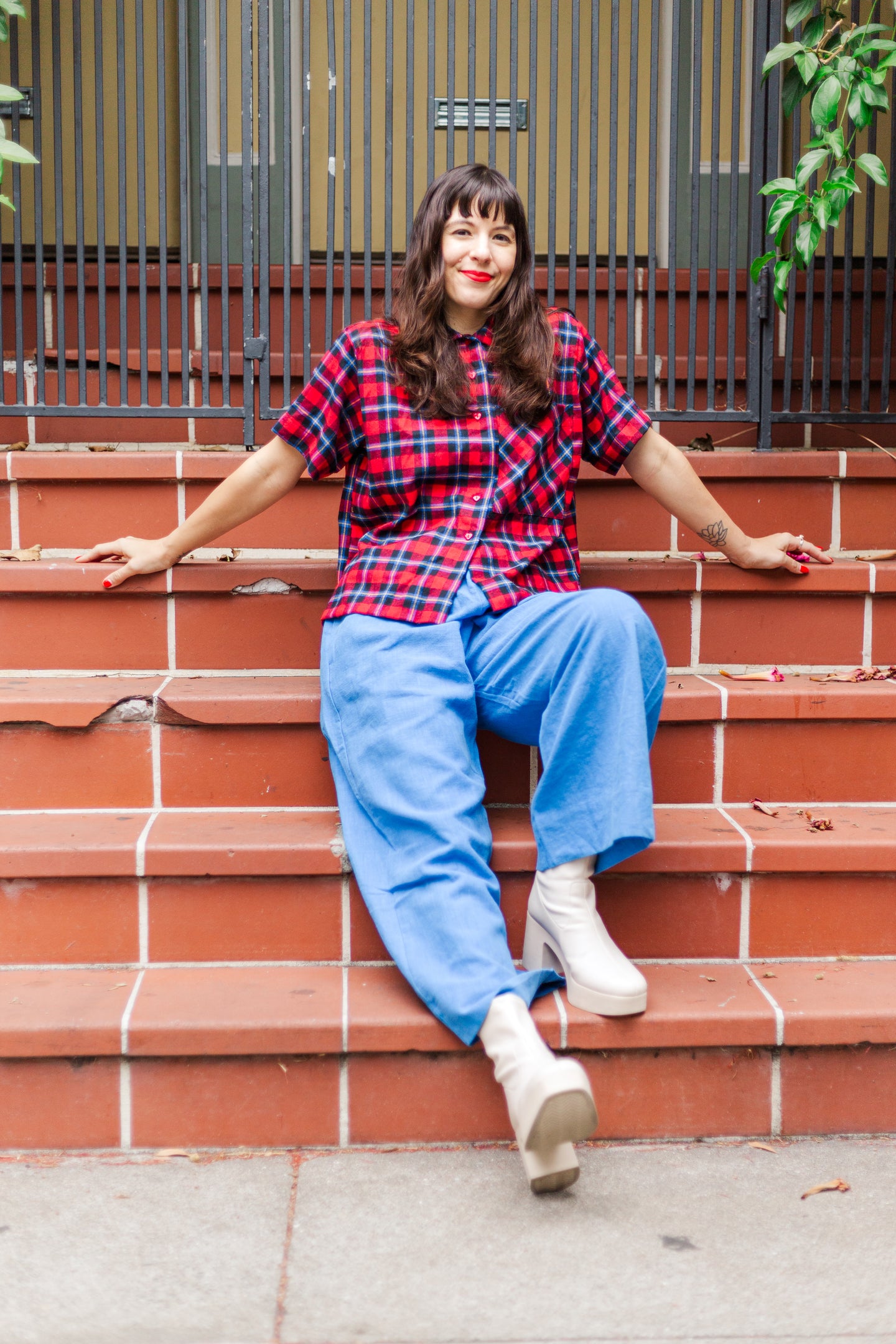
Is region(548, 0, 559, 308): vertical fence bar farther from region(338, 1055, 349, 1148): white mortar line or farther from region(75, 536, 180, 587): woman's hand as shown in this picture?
region(338, 1055, 349, 1148): white mortar line

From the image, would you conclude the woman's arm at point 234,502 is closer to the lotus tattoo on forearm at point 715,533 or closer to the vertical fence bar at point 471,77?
the lotus tattoo on forearm at point 715,533

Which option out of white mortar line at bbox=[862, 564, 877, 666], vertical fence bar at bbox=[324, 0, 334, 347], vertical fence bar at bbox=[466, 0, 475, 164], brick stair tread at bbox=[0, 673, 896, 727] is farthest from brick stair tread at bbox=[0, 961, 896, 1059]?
vertical fence bar at bbox=[466, 0, 475, 164]

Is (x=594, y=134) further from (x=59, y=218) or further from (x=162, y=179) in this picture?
(x=59, y=218)

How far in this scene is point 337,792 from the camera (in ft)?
6.75

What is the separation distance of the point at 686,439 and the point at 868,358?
20.6 inches

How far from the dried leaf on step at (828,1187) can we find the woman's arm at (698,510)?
1.25 metres

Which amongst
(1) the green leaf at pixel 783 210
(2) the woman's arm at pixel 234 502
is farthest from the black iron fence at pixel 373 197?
(2) the woman's arm at pixel 234 502

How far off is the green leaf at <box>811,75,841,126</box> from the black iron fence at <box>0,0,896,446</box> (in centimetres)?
44

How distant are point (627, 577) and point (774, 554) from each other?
0.31m

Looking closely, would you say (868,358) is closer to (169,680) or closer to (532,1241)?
(169,680)

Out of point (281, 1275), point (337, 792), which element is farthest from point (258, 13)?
point (281, 1275)

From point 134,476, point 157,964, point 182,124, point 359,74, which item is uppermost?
point 359,74

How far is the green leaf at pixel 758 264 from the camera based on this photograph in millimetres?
2682

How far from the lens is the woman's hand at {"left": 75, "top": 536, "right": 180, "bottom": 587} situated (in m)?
2.38
